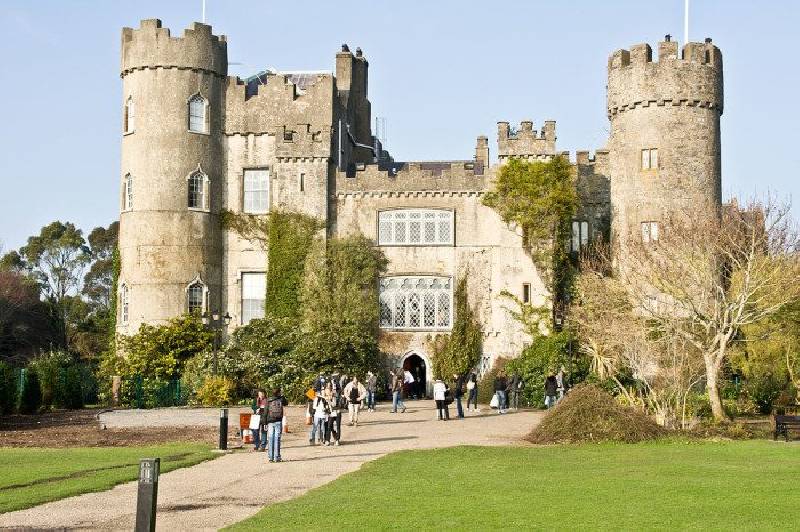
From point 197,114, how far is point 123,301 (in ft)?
26.3

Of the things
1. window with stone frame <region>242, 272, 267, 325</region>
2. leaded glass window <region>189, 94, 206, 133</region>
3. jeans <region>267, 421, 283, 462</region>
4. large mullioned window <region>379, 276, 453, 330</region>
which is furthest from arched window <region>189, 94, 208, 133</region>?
jeans <region>267, 421, 283, 462</region>

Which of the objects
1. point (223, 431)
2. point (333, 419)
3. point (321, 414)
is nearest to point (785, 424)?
point (333, 419)

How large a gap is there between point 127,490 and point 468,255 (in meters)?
28.5

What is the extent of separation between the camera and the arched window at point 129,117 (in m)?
47.4

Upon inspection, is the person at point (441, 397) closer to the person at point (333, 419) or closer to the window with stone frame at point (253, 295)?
the person at point (333, 419)

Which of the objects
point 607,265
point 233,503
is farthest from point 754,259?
point 233,503

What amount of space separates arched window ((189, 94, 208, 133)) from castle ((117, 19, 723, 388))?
57 mm

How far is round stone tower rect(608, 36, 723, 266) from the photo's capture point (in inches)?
1734

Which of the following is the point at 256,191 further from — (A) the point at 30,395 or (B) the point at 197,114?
(A) the point at 30,395

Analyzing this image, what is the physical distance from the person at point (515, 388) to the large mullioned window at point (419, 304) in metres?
Answer: 6.51

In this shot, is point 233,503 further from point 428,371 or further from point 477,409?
point 428,371

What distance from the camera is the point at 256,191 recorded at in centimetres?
4797

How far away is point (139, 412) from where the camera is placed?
34625 millimetres

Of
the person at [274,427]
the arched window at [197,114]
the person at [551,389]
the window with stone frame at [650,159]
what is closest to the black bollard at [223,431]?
the person at [274,427]
